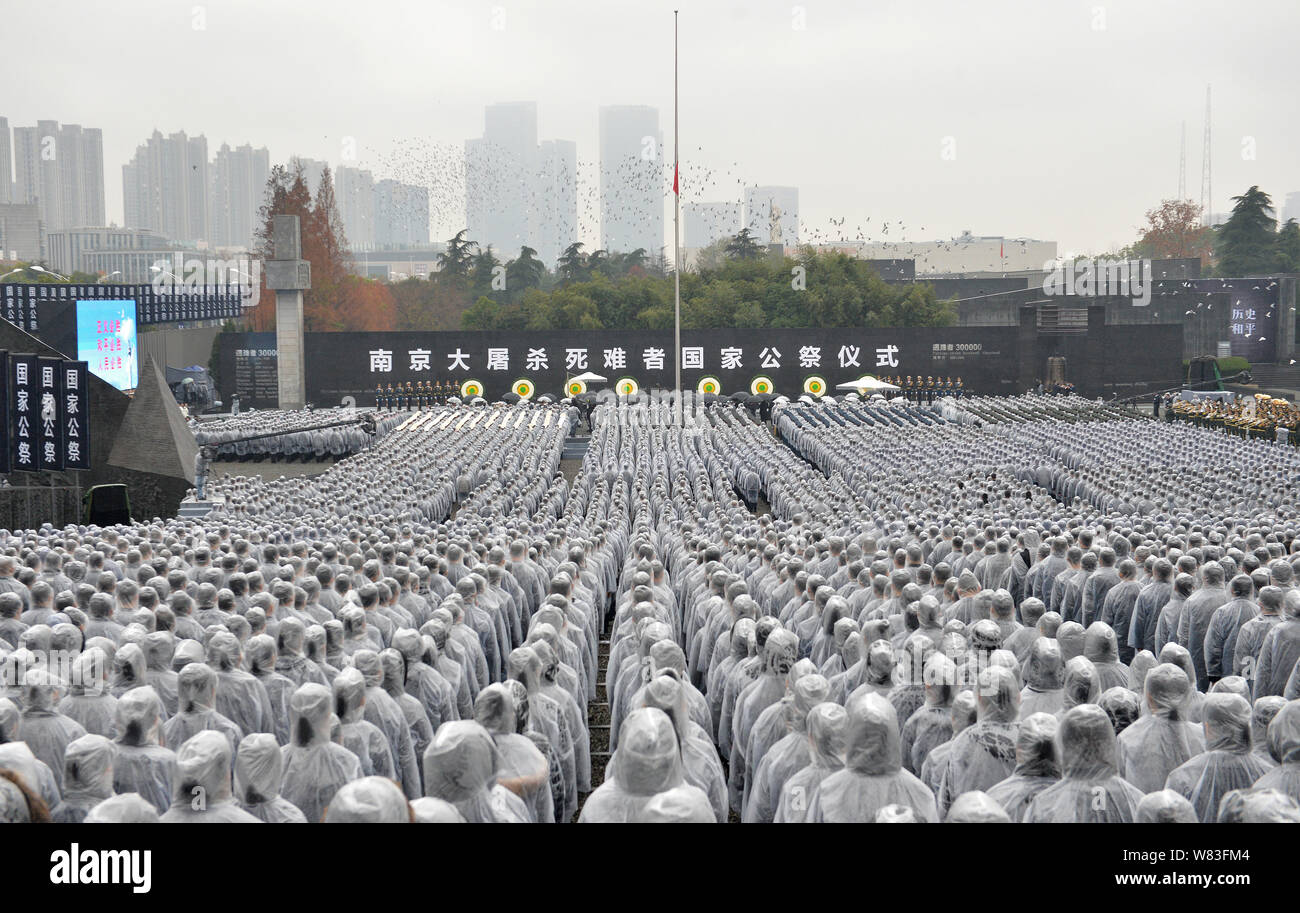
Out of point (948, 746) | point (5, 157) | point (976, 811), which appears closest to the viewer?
point (976, 811)

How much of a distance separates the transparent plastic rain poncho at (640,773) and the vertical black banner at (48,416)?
16.2 meters

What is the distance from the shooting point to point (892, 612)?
32.1ft

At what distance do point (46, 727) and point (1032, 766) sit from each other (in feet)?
16.0

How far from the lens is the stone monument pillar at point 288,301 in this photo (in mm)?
45188

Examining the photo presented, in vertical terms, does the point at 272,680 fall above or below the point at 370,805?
below

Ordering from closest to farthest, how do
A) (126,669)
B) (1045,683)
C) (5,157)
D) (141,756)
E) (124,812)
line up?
(124,812) < (141,756) < (1045,683) < (126,669) < (5,157)

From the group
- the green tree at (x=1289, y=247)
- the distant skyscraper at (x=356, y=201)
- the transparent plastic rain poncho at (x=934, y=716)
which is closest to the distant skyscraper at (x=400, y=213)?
the distant skyscraper at (x=356, y=201)

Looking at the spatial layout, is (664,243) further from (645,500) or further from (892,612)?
(892,612)

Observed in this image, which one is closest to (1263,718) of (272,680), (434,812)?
(434,812)

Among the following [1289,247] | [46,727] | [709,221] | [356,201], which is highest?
[356,201]

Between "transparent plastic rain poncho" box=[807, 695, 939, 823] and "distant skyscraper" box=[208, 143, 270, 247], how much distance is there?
Answer: 98.4 meters

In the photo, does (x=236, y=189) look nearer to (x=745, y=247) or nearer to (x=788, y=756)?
(x=745, y=247)

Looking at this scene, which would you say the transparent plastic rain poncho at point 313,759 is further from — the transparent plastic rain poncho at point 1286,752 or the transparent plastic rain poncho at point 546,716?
the transparent plastic rain poncho at point 1286,752

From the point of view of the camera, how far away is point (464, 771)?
483cm
